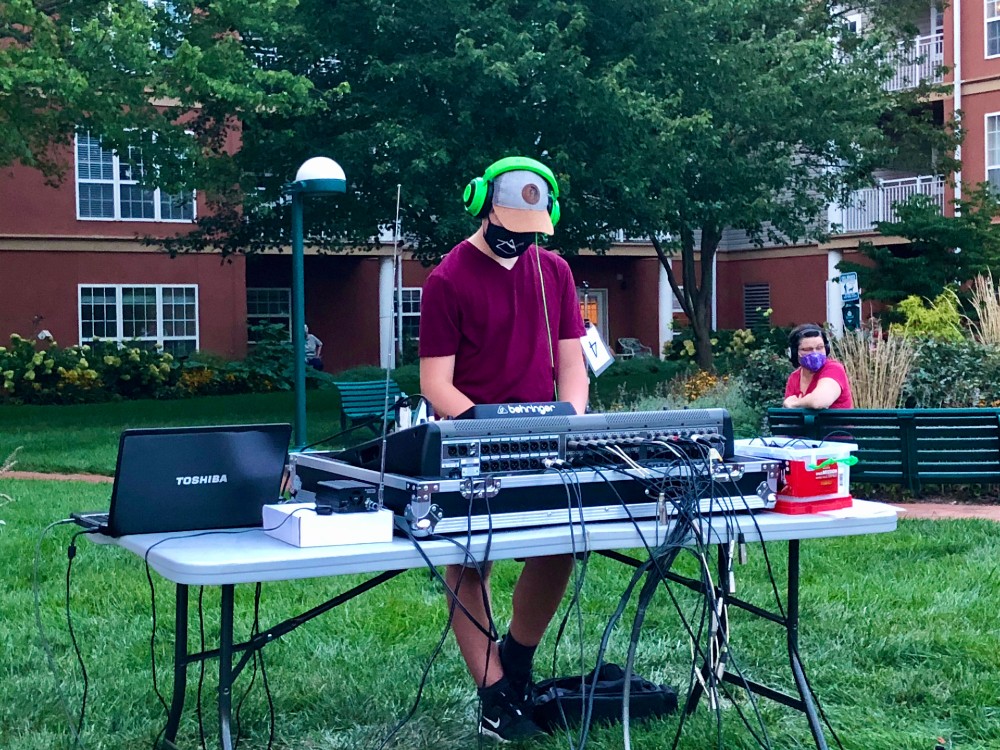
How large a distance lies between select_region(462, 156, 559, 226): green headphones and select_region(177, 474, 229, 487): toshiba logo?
1112 millimetres

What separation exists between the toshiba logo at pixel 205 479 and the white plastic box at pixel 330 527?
27 centimetres

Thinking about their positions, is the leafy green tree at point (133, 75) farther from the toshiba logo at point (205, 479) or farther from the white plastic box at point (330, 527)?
the white plastic box at point (330, 527)

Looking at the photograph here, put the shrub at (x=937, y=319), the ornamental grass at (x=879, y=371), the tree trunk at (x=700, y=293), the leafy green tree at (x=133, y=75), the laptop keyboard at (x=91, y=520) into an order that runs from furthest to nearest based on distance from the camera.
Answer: the tree trunk at (x=700, y=293) < the shrub at (x=937, y=319) < the leafy green tree at (x=133, y=75) < the ornamental grass at (x=879, y=371) < the laptop keyboard at (x=91, y=520)

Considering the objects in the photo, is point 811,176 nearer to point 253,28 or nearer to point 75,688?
point 253,28

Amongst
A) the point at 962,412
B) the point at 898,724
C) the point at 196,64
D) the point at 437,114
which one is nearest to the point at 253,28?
the point at 196,64

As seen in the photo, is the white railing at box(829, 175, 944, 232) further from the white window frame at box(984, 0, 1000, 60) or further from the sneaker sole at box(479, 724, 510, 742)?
the sneaker sole at box(479, 724, 510, 742)

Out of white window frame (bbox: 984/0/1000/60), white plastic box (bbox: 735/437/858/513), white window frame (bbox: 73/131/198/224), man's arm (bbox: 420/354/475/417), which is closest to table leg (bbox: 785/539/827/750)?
white plastic box (bbox: 735/437/858/513)

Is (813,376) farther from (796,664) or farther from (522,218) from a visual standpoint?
(522,218)

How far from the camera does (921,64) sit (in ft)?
83.1

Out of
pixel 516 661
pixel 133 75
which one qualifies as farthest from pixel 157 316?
pixel 516 661

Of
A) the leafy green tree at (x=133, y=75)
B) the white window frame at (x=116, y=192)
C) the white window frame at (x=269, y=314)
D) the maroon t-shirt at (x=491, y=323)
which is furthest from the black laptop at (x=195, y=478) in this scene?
the white window frame at (x=269, y=314)

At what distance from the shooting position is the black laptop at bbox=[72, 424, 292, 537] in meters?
3.08

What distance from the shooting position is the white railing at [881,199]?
83.3ft

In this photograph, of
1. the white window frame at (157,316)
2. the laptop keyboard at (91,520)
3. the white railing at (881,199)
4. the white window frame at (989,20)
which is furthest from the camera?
the white railing at (881,199)
